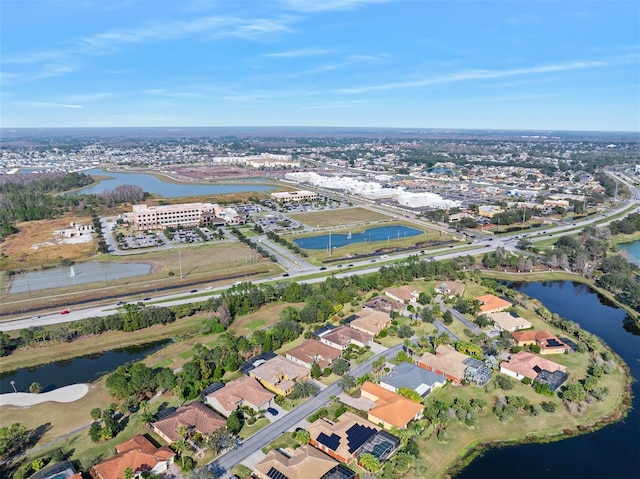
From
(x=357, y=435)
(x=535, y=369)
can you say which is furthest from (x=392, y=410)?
(x=535, y=369)

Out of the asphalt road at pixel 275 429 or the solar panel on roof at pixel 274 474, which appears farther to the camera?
the asphalt road at pixel 275 429

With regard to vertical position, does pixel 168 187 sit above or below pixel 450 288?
above

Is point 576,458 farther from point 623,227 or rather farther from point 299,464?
point 623,227

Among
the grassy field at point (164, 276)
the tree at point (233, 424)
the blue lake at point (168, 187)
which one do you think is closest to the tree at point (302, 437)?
the tree at point (233, 424)

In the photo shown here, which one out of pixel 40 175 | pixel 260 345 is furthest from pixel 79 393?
pixel 40 175

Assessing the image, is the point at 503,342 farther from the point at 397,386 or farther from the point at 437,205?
the point at 437,205

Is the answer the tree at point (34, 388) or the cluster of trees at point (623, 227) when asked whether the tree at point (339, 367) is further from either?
the cluster of trees at point (623, 227)
